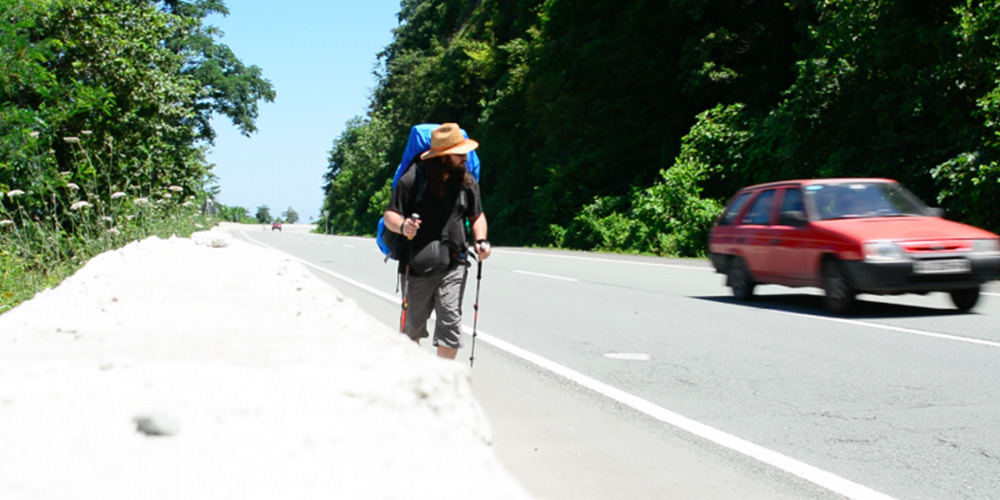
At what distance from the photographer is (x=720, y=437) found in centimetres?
527

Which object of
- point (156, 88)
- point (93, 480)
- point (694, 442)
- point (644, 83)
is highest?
point (644, 83)

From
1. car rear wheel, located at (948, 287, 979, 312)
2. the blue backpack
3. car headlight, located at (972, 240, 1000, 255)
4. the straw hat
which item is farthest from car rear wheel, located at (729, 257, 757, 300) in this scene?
the straw hat

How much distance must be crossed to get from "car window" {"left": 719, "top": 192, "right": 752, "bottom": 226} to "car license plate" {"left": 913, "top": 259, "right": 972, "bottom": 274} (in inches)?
133

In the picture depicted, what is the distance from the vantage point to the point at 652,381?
6953mm

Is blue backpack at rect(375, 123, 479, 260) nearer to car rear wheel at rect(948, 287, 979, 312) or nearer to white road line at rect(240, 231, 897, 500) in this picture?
white road line at rect(240, 231, 897, 500)

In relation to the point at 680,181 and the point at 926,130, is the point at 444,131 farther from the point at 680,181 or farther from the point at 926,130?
the point at 680,181

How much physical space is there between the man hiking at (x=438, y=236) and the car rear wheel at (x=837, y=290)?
6.38 meters

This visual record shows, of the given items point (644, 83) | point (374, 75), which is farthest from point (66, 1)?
point (374, 75)

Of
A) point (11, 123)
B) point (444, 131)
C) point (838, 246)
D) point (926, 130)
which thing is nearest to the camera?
point (444, 131)

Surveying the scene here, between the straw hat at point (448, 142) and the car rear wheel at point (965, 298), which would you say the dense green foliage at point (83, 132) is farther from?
the car rear wheel at point (965, 298)

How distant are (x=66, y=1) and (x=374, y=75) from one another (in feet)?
213

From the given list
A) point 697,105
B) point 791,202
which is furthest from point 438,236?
point 697,105

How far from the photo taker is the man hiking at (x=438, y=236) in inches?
223

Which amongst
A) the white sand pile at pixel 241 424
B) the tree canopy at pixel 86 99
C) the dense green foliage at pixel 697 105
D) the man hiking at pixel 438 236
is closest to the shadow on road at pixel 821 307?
the dense green foliage at pixel 697 105
